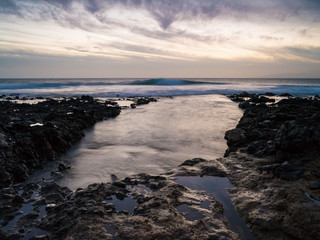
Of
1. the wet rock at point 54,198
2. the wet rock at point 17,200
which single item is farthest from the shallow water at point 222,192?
the wet rock at point 17,200

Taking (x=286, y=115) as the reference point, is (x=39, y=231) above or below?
below

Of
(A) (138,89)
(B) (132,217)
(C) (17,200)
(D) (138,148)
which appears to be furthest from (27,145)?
(A) (138,89)

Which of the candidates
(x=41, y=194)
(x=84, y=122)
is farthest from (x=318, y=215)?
(x=84, y=122)

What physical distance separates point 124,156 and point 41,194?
2653 millimetres

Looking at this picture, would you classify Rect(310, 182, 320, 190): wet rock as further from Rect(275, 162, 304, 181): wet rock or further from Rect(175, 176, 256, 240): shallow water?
Rect(175, 176, 256, 240): shallow water

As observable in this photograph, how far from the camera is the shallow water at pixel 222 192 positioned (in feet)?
9.62

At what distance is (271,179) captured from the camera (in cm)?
384

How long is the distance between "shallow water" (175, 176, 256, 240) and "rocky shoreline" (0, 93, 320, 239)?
0.26 feet

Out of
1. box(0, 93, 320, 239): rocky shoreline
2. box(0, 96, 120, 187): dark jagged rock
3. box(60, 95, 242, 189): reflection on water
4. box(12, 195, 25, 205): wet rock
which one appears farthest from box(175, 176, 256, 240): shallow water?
box(0, 96, 120, 187): dark jagged rock

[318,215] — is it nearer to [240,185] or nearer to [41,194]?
[240,185]

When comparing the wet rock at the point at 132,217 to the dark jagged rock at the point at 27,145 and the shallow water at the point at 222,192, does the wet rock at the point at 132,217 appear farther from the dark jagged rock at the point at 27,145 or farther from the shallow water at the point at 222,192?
the dark jagged rock at the point at 27,145

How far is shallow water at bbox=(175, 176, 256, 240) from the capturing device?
115 inches

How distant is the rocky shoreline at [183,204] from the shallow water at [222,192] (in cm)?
8

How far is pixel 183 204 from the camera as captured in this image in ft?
11.2
